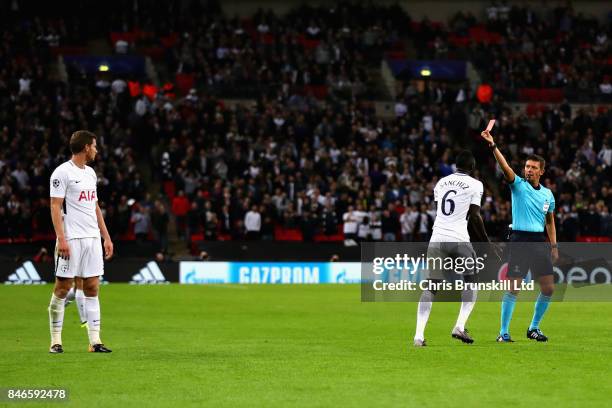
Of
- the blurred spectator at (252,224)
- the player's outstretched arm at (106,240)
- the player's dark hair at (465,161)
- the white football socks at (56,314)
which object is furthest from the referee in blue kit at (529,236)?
the blurred spectator at (252,224)

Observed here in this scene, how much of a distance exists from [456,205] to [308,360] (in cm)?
289

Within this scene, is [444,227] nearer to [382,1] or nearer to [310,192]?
[310,192]

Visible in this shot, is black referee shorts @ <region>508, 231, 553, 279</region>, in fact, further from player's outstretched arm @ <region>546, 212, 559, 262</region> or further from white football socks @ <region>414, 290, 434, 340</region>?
white football socks @ <region>414, 290, 434, 340</region>

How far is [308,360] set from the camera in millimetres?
13258

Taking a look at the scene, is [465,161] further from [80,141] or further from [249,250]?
[249,250]

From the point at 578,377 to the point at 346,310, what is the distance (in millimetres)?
11208

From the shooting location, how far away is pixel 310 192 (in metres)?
35.9

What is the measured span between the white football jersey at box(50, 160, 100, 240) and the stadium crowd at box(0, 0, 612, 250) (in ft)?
65.5

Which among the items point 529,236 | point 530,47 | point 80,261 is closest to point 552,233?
point 529,236

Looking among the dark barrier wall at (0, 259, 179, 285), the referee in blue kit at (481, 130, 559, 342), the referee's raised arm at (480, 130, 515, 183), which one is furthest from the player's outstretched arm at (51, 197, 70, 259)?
the dark barrier wall at (0, 259, 179, 285)

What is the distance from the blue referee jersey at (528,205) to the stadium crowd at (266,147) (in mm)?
19271

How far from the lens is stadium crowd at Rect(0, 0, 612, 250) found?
34.6 metres

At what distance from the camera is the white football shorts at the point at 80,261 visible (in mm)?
13164

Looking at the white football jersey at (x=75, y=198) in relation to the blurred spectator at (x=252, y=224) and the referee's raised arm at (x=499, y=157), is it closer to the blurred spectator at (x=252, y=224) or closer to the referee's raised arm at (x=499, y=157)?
the referee's raised arm at (x=499, y=157)
